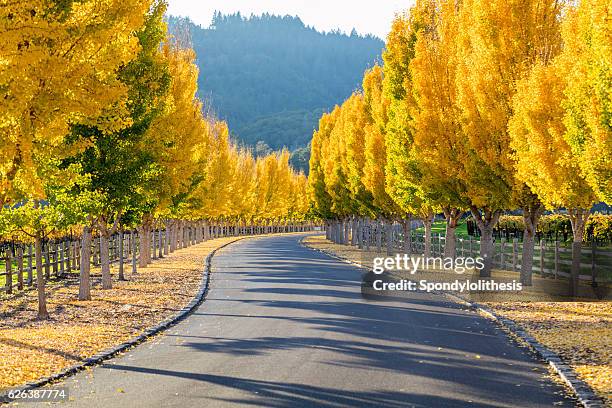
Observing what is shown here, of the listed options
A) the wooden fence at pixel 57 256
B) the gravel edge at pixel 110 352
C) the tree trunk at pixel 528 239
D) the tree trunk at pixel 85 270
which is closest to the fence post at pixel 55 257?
the wooden fence at pixel 57 256

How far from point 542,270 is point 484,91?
27.3ft

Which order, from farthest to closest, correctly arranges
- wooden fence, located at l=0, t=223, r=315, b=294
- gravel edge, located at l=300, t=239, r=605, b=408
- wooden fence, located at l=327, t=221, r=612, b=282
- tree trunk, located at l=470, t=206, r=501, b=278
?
tree trunk, located at l=470, t=206, r=501, b=278, wooden fence, located at l=0, t=223, r=315, b=294, wooden fence, located at l=327, t=221, r=612, b=282, gravel edge, located at l=300, t=239, r=605, b=408

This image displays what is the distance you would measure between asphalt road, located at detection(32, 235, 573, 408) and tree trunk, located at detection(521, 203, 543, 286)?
5802 mm

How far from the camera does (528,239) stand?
23.6m

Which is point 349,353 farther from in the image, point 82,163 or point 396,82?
point 396,82

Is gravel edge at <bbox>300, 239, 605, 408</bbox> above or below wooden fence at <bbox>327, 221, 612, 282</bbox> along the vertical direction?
below

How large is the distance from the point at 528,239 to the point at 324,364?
14222mm

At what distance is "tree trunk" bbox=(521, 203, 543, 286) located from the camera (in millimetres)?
23719

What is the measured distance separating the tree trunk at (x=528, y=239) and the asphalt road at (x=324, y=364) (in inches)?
228

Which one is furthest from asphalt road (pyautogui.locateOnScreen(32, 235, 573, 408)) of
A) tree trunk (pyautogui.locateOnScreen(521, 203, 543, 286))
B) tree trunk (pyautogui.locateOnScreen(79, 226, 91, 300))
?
tree trunk (pyautogui.locateOnScreen(521, 203, 543, 286))

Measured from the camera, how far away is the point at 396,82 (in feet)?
118

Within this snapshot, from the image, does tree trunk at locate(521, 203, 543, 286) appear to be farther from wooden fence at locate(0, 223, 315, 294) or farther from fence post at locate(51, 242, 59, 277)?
fence post at locate(51, 242, 59, 277)

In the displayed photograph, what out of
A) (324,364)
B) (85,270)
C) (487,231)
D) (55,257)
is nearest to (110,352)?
(324,364)

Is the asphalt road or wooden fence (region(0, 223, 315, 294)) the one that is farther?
wooden fence (region(0, 223, 315, 294))
